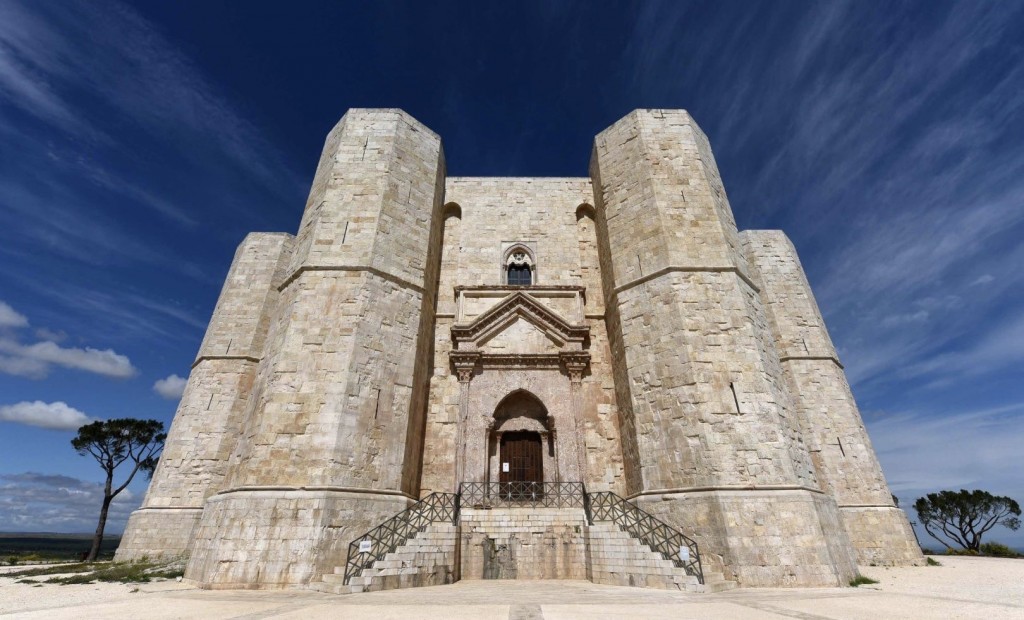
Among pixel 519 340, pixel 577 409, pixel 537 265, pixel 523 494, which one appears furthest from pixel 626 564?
pixel 537 265

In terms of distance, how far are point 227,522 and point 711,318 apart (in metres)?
12.4

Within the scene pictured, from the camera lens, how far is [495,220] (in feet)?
57.4

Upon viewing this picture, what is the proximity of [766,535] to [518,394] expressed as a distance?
23.7ft

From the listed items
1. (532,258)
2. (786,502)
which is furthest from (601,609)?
(532,258)

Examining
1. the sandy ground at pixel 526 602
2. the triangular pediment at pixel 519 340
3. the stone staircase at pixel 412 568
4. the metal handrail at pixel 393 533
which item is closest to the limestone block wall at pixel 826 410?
the sandy ground at pixel 526 602

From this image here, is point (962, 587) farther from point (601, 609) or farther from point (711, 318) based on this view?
point (601, 609)

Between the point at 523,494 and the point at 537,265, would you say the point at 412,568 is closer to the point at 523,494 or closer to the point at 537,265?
the point at 523,494

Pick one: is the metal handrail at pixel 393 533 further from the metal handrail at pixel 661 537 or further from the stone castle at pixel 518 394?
the metal handrail at pixel 661 537

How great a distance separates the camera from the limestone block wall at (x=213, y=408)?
46.2 ft

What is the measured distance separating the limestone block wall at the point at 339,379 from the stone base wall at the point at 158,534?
4987mm

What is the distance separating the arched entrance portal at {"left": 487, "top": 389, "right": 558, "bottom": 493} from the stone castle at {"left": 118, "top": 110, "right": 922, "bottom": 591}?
0.22 feet

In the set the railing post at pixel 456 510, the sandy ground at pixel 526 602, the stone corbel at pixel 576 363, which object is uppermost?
the stone corbel at pixel 576 363

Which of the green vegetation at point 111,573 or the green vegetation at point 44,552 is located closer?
the green vegetation at point 111,573

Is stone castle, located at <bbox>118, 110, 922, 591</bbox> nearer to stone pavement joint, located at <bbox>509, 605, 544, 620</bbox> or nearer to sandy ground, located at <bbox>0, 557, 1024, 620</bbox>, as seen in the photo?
sandy ground, located at <bbox>0, 557, 1024, 620</bbox>
